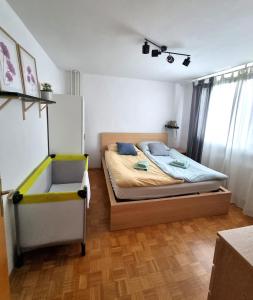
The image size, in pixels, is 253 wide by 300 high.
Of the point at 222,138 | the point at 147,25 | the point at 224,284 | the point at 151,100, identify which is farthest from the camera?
the point at 151,100

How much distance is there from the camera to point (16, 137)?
153cm

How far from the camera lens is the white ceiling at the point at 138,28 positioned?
1.38 m

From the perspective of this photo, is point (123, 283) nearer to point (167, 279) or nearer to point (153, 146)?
point (167, 279)

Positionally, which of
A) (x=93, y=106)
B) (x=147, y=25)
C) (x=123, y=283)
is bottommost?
(x=123, y=283)

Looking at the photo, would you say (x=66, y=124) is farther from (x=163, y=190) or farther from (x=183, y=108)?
(x=183, y=108)

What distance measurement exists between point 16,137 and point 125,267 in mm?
1608

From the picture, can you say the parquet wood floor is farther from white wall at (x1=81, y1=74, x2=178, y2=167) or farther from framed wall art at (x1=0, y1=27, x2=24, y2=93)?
white wall at (x1=81, y1=74, x2=178, y2=167)

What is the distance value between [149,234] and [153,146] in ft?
6.77

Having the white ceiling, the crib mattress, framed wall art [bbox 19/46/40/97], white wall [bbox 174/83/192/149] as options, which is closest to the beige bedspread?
the crib mattress

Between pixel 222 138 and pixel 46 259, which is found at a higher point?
pixel 222 138

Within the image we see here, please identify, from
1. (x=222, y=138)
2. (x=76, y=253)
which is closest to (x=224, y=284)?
(x=76, y=253)

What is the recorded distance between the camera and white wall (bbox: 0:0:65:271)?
134cm

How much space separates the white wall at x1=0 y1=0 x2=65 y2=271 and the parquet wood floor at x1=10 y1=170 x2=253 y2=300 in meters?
0.33

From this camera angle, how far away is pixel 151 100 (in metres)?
4.23
